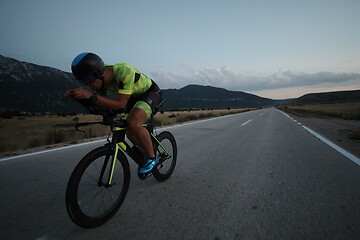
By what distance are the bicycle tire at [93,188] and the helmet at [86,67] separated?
79 cm

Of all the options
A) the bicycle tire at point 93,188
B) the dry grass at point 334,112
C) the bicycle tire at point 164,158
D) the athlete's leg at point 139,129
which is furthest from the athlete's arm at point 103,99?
the dry grass at point 334,112

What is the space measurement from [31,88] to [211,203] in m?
182

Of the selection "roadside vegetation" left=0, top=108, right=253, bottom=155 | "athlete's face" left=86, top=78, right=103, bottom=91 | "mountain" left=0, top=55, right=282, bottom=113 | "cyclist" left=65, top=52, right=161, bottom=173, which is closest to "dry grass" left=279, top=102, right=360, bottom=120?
"roadside vegetation" left=0, top=108, right=253, bottom=155

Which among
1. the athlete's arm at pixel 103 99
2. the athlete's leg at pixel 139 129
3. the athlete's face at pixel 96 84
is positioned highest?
the athlete's face at pixel 96 84

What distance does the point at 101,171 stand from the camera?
2074mm

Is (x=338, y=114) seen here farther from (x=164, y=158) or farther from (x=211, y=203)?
(x=211, y=203)

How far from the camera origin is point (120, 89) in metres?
2.20

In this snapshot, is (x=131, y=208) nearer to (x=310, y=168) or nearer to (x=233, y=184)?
(x=233, y=184)

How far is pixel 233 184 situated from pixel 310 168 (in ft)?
5.79

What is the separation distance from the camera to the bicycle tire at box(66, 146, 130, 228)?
1.70 m

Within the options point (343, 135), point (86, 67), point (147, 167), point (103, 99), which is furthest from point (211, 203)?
point (343, 135)

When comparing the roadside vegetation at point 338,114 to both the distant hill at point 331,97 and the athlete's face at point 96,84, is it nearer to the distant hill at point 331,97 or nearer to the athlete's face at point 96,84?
the athlete's face at point 96,84

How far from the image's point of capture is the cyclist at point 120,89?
1.96 metres

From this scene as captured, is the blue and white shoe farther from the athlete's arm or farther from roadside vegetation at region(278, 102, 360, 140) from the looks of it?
roadside vegetation at region(278, 102, 360, 140)
